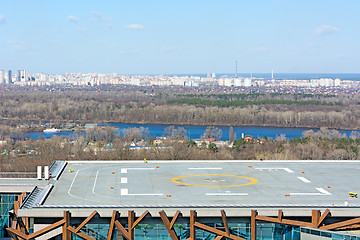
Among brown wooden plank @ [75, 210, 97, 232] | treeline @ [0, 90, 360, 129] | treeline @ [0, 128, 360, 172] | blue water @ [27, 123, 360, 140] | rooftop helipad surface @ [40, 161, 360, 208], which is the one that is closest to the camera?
brown wooden plank @ [75, 210, 97, 232]

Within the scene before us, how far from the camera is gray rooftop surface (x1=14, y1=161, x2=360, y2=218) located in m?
16.4

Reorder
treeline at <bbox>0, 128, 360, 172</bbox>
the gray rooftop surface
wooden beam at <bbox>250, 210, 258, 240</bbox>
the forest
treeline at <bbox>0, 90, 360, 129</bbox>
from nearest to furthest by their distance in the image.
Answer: wooden beam at <bbox>250, 210, 258, 240</bbox> < the gray rooftop surface < treeline at <bbox>0, 128, 360, 172</bbox> < the forest < treeline at <bbox>0, 90, 360, 129</bbox>

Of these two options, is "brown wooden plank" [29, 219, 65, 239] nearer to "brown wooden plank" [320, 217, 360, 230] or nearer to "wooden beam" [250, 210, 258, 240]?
"wooden beam" [250, 210, 258, 240]

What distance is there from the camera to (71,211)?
Answer: 596 inches

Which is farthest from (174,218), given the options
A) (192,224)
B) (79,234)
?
(79,234)

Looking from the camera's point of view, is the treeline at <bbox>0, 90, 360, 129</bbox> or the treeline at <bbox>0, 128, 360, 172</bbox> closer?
the treeline at <bbox>0, 128, 360, 172</bbox>

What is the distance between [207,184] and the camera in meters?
19.3

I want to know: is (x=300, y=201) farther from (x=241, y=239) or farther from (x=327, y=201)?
(x=241, y=239)

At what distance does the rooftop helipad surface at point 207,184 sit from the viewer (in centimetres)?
1662

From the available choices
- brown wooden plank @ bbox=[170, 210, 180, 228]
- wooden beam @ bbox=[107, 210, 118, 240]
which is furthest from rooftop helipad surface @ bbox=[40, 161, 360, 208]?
wooden beam @ bbox=[107, 210, 118, 240]

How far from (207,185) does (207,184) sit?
173mm

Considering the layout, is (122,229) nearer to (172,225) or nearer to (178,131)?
(172,225)

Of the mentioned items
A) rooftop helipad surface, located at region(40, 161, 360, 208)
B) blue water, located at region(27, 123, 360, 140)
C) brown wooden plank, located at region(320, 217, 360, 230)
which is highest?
rooftop helipad surface, located at region(40, 161, 360, 208)

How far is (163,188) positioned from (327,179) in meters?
6.02
